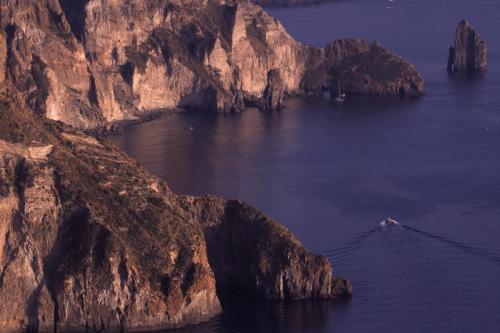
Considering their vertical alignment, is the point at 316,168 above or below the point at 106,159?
below

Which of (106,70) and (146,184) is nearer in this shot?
(146,184)

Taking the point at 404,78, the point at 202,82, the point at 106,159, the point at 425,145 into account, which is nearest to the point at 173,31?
the point at 202,82

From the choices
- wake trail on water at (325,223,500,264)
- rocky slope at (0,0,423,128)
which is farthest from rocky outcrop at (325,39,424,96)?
wake trail on water at (325,223,500,264)

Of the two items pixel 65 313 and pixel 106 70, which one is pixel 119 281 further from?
pixel 106 70

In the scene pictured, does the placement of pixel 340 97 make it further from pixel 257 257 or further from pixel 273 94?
pixel 257 257

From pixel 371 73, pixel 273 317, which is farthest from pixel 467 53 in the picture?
pixel 273 317
